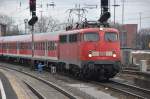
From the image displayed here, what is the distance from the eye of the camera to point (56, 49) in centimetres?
3434

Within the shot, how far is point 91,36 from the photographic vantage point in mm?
26922

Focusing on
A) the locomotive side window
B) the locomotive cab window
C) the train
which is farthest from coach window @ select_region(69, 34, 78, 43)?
the locomotive side window

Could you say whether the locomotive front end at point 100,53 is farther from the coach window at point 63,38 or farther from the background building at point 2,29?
the background building at point 2,29

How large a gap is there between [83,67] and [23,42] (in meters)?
25.5

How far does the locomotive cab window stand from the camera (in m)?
26.8

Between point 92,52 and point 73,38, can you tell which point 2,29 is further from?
point 92,52

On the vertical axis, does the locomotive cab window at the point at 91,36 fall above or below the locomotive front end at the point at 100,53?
above

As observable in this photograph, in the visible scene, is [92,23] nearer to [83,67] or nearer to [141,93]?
[83,67]

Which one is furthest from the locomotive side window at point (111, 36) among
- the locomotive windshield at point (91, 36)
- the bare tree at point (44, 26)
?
the bare tree at point (44, 26)

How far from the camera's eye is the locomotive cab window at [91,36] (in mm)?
26781

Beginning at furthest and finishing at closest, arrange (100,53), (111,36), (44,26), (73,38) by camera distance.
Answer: (44,26)
(73,38)
(111,36)
(100,53)

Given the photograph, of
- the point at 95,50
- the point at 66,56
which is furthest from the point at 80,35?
the point at 66,56

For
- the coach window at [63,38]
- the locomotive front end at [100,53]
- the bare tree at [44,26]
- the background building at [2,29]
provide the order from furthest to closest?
the background building at [2,29]
the bare tree at [44,26]
the coach window at [63,38]
the locomotive front end at [100,53]

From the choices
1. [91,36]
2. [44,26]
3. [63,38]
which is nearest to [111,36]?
[91,36]
